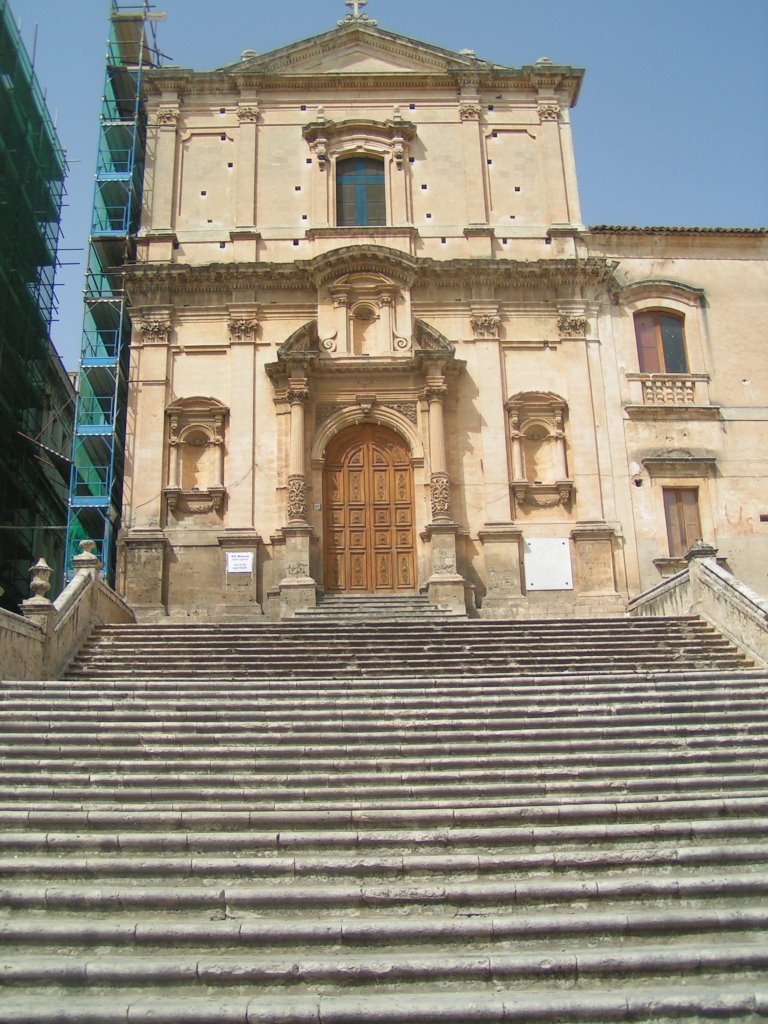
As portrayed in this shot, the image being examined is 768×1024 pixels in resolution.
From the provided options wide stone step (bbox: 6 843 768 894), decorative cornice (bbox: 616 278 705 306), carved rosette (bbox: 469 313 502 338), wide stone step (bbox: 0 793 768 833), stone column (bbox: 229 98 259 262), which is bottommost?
wide stone step (bbox: 6 843 768 894)

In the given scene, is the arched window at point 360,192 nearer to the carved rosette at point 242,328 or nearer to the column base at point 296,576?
the carved rosette at point 242,328

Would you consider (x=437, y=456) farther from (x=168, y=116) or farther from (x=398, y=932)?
(x=398, y=932)

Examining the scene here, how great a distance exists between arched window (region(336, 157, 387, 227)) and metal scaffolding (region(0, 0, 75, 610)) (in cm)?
893

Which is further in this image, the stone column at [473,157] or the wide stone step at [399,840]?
the stone column at [473,157]

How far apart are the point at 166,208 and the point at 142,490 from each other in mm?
7144

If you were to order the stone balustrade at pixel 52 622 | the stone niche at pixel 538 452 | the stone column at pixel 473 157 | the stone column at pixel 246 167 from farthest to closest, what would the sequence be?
the stone column at pixel 473 157 < the stone column at pixel 246 167 < the stone niche at pixel 538 452 < the stone balustrade at pixel 52 622

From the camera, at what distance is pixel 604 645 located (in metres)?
14.2

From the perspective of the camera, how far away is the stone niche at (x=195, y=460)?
63.3 ft

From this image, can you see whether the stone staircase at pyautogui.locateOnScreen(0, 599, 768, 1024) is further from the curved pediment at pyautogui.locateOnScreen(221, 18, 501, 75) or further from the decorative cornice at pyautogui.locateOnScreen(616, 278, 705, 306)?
the curved pediment at pyautogui.locateOnScreen(221, 18, 501, 75)

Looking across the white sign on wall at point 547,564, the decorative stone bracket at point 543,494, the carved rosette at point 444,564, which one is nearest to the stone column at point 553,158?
the decorative stone bracket at point 543,494

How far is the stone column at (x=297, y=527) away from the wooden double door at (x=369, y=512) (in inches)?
34.2

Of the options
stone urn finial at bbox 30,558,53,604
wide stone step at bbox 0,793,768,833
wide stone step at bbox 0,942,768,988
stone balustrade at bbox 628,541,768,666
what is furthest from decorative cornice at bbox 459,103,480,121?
wide stone step at bbox 0,942,768,988

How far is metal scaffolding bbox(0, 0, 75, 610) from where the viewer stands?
23734mm

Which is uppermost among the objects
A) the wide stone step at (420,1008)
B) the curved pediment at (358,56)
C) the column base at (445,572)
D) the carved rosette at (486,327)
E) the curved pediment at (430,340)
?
the curved pediment at (358,56)
